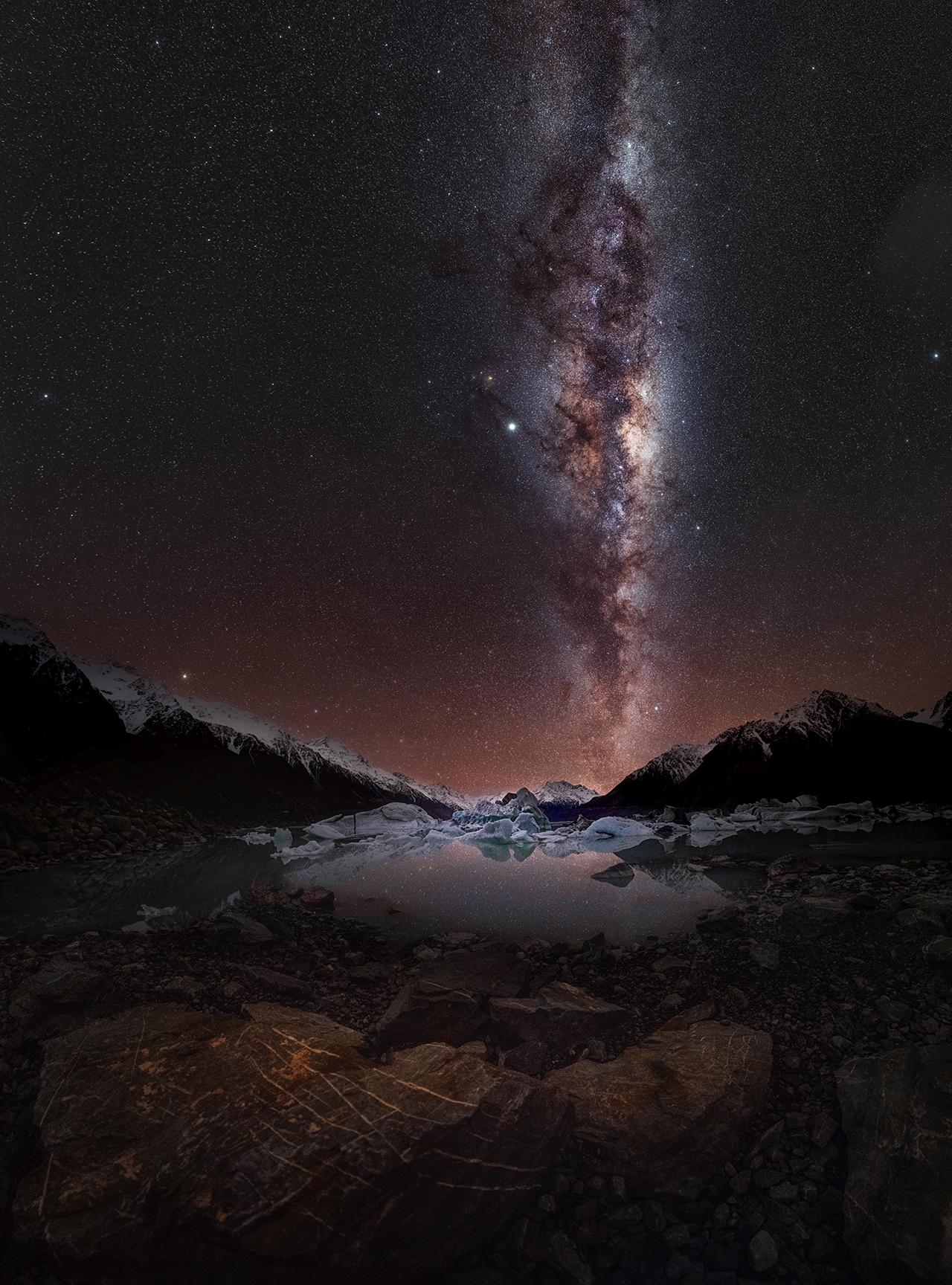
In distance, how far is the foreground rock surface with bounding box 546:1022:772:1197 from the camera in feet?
11.0

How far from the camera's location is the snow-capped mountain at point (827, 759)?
60.4m

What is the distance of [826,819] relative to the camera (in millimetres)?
34688

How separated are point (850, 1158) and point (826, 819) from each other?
38.5 meters

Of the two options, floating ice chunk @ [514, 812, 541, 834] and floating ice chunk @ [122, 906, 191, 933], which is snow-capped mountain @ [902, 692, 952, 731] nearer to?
floating ice chunk @ [514, 812, 541, 834]

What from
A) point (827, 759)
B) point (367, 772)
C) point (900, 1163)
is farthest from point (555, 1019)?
point (367, 772)

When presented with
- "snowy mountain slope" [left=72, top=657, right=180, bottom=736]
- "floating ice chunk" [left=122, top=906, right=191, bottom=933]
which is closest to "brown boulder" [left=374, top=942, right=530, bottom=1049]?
"floating ice chunk" [left=122, top=906, right=191, bottom=933]

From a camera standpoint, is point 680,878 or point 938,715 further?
Result: point 938,715

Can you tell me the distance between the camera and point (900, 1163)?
310 cm

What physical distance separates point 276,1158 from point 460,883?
12.3 metres

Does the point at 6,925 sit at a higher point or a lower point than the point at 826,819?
lower

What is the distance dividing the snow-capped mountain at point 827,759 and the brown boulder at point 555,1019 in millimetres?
61979

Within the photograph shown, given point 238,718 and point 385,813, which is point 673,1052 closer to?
point 385,813

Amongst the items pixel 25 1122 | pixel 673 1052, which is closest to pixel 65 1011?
pixel 25 1122

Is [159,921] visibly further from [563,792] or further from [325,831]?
[563,792]
